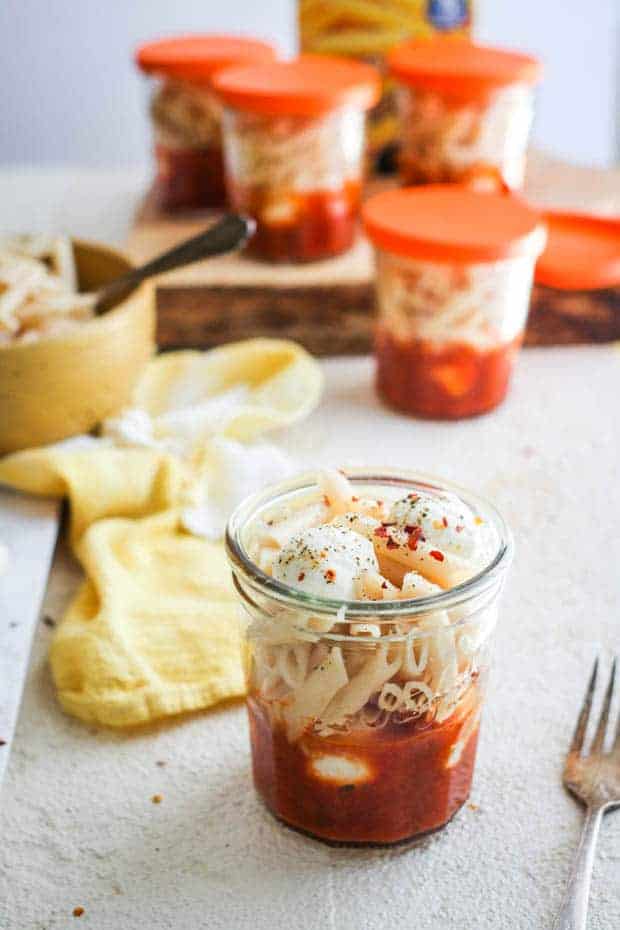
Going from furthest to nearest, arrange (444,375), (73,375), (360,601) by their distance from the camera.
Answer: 1. (444,375)
2. (73,375)
3. (360,601)

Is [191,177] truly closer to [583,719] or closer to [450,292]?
[450,292]

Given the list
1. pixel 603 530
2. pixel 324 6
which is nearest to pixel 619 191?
pixel 324 6

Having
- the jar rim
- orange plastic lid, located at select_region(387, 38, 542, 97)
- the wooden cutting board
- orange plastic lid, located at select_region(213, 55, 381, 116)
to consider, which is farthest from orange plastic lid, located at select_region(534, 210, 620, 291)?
the jar rim

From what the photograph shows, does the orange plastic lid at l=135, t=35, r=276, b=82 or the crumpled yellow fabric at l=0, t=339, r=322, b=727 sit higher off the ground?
the orange plastic lid at l=135, t=35, r=276, b=82

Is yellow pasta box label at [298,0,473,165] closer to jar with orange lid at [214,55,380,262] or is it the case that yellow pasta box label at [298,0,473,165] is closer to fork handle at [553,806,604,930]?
jar with orange lid at [214,55,380,262]

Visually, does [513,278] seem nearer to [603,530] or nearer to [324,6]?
[603,530]

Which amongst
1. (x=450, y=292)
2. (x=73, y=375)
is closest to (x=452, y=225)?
(x=450, y=292)

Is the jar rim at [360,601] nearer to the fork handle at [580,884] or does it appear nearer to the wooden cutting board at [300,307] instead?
the fork handle at [580,884]
